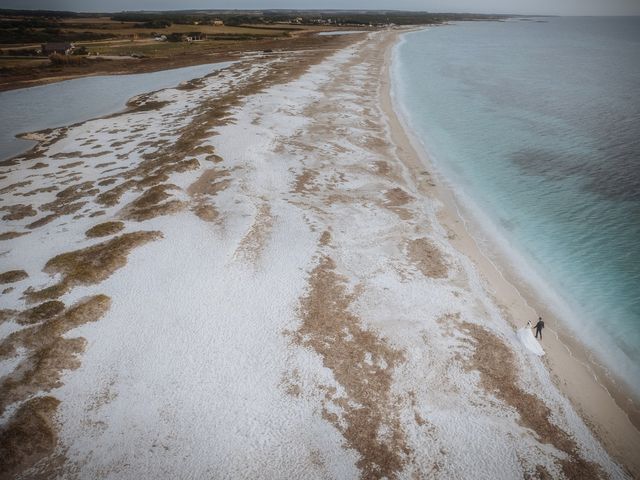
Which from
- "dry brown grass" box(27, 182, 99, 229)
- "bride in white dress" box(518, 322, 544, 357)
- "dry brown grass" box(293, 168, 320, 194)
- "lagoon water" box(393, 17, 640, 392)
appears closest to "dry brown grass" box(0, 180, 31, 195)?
"dry brown grass" box(27, 182, 99, 229)

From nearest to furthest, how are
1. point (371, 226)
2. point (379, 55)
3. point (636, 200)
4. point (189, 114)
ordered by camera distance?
point (371, 226) → point (636, 200) → point (189, 114) → point (379, 55)

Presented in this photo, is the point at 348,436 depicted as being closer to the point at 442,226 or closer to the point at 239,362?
the point at 239,362

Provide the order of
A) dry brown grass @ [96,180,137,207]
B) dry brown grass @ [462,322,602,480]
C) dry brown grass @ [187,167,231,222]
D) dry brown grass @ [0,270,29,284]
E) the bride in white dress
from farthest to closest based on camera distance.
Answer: dry brown grass @ [96,180,137,207]
dry brown grass @ [187,167,231,222]
dry brown grass @ [0,270,29,284]
the bride in white dress
dry brown grass @ [462,322,602,480]

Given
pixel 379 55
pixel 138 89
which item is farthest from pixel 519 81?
pixel 138 89

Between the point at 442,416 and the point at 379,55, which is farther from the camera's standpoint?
the point at 379,55

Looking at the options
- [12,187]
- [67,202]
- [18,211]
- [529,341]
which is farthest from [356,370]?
[12,187]

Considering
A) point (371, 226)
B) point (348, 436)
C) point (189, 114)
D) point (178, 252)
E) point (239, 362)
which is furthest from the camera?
point (189, 114)

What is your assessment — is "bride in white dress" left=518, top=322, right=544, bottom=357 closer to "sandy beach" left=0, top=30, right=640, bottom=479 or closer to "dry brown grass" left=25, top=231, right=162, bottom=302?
"sandy beach" left=0, top=30, right=640, bottom=479
